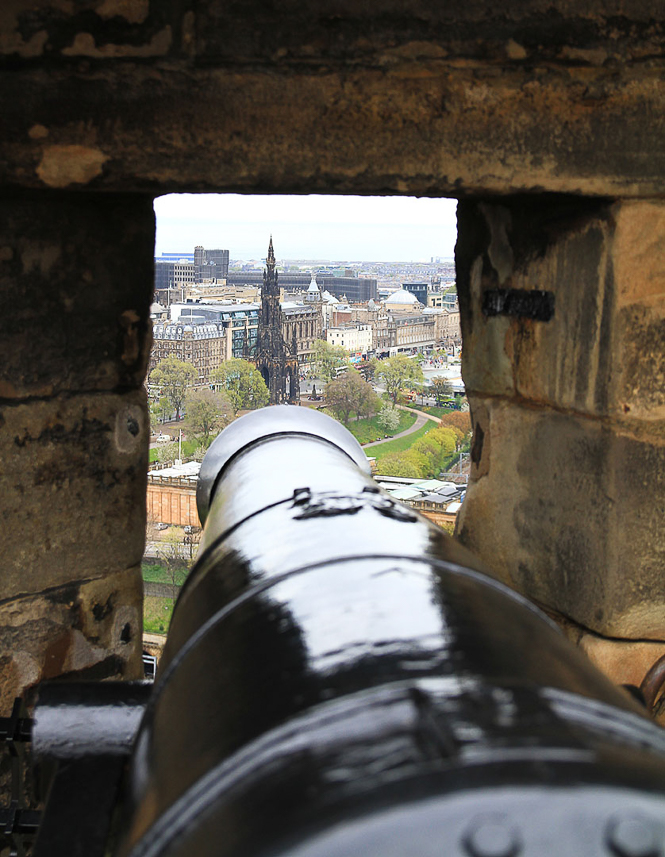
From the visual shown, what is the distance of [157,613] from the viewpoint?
18281mm

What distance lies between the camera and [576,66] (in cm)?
144

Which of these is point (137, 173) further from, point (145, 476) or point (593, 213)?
point (593, 213)

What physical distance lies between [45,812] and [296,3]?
1122 mm

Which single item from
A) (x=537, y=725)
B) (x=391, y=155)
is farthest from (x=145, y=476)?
(x=537, y=725)

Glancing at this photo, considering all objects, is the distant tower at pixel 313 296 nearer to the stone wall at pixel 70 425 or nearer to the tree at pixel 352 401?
the tree at pixel 352 401

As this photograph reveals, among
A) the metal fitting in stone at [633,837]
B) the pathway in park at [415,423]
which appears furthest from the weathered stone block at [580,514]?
the pathway in park at [415,423]

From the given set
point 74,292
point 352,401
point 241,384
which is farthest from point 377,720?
point 241,384

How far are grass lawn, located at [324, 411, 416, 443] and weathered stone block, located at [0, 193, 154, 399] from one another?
25.2 m

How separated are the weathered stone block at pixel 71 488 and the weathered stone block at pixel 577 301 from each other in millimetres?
686

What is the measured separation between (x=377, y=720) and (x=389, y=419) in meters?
27.9

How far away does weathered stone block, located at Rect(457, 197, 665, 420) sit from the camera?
1485 mm

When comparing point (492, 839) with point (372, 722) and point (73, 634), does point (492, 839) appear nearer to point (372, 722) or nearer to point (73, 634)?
point (372, 722)

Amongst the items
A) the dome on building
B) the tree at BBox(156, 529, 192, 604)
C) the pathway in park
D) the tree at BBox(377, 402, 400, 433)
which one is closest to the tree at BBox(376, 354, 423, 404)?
the pathway in park

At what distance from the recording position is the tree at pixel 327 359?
3506 cm
